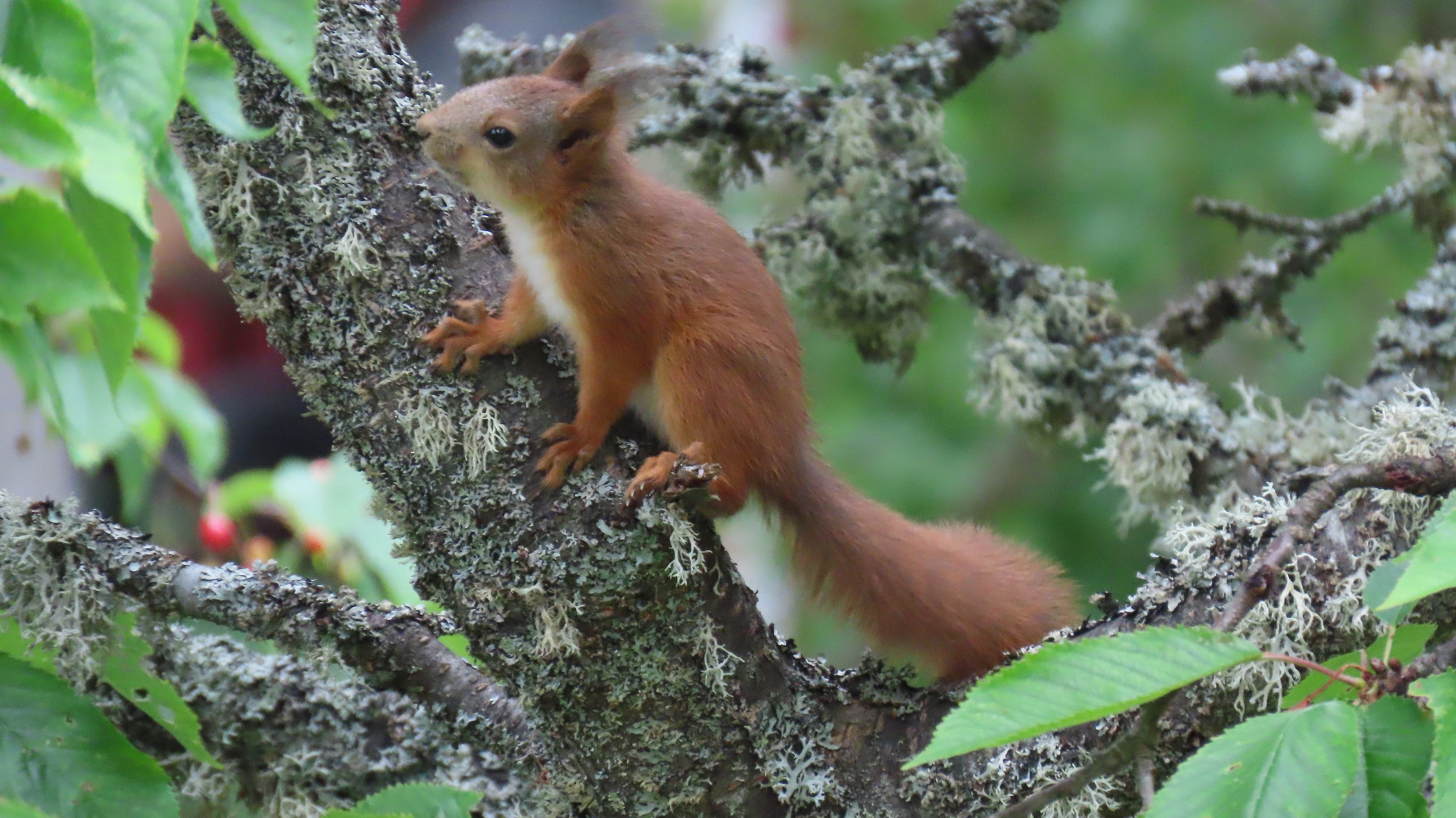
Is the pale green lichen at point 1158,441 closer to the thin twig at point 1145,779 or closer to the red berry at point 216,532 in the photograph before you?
the thin twig at point 1145,779

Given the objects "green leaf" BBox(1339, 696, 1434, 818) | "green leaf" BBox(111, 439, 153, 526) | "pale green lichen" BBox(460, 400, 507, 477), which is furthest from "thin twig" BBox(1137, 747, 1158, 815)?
"green leaf" BBox(111, 439, 153, 526)

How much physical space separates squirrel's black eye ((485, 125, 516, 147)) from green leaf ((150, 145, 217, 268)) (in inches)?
26.3

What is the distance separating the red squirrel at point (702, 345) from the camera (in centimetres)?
140

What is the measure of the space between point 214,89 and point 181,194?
0.36 feet

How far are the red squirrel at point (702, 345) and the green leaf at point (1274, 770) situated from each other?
2.06 feet

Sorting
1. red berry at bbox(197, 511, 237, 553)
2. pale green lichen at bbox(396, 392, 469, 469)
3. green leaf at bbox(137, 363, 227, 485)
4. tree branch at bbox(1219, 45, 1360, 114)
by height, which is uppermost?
green leaf at bbox(137, 363, 227, 485)

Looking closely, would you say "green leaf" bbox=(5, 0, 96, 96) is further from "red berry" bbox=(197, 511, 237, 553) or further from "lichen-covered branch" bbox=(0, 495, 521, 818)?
"red berry" bbox=(197, 511, 237, 553)

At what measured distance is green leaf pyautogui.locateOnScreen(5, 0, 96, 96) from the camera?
0.77 metres

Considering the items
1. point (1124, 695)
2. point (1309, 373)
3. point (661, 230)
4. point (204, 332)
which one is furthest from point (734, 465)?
point (204, 332)

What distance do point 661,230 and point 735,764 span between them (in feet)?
2.14

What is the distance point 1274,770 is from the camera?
2.27ft

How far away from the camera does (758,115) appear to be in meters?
1.94

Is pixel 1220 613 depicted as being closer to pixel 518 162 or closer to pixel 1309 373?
pixel 518 162

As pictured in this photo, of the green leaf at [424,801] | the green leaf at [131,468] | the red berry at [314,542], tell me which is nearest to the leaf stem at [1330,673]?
the green leaf at [424,801]
